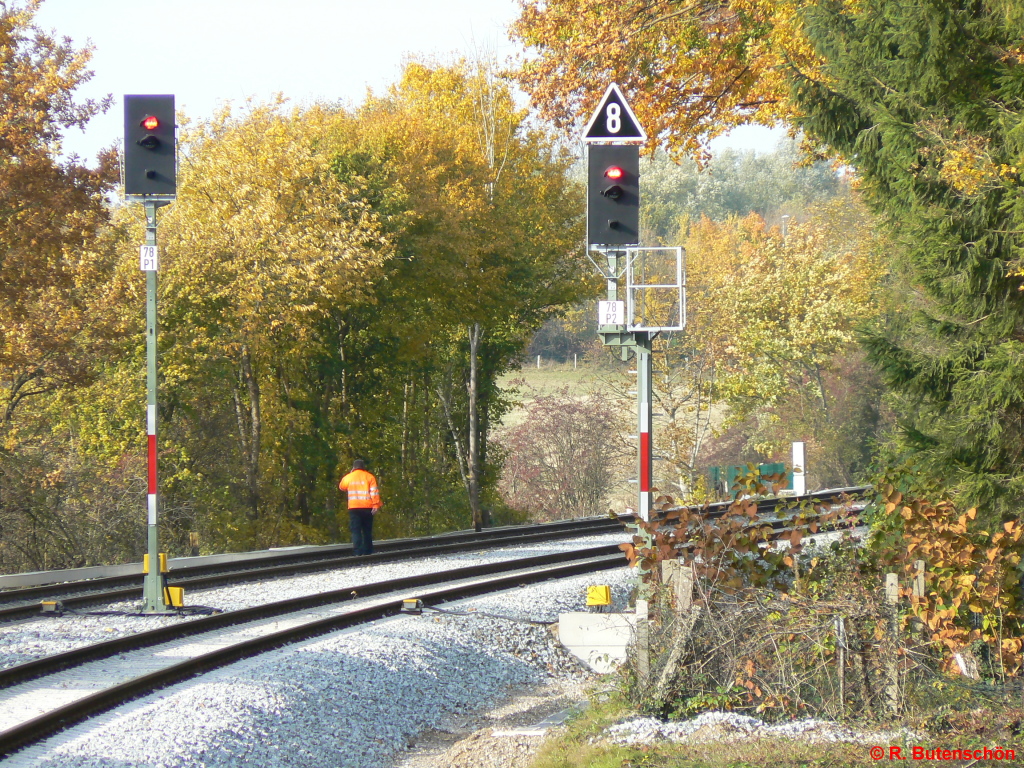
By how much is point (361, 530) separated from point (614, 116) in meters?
10.1

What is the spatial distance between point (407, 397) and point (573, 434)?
768 centimetres

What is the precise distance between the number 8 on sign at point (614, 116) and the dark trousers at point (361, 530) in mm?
9741

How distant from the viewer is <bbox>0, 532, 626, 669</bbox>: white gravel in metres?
10.9

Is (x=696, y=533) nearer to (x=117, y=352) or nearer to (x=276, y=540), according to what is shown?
(x=117, y=352)

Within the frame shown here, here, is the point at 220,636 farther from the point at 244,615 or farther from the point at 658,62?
the point at 658,62

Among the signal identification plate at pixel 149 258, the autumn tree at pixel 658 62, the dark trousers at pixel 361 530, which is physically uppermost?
the autumn tree at pixel 658 62

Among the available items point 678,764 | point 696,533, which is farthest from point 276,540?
point 678,764

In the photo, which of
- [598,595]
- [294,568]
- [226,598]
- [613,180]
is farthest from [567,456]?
[613,180]

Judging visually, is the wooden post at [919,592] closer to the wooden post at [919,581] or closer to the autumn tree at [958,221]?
the wooden post at [919,581]

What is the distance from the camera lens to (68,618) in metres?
12.3

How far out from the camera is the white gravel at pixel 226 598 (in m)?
10.9

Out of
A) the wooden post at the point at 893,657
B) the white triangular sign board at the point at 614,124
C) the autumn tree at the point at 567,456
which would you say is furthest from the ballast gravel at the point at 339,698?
the autumn tree at the point at 567,456

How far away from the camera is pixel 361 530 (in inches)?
720

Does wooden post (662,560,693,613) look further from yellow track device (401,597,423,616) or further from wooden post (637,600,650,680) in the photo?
yellow track device (401,597,423,616)
